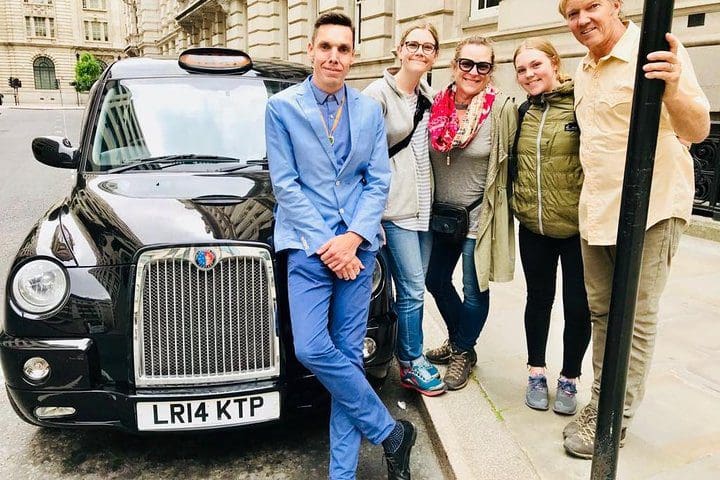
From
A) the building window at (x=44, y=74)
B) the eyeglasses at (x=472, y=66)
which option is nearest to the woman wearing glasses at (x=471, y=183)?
the eyeglasses at (x=472, y=66)

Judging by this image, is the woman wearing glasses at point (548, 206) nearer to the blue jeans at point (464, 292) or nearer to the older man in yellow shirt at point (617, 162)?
the older man in yellow shirt at point (617, 162)

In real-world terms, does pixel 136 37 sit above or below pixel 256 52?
above

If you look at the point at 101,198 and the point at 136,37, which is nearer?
the point at 101,198

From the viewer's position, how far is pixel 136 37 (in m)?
64.9

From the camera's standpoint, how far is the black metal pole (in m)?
1.97

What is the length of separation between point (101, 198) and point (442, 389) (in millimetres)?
2217

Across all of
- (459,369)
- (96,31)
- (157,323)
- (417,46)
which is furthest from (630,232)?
(96,31)

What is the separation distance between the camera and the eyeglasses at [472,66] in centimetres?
324

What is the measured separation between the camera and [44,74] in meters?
85.5

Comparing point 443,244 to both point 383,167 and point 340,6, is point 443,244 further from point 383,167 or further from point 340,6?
point 340,6

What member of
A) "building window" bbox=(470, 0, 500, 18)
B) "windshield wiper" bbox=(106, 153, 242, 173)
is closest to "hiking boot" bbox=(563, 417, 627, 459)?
"windshield wiper" bbox=(106, 153, 242, 173)

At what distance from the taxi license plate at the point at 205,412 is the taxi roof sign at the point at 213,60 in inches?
97.8

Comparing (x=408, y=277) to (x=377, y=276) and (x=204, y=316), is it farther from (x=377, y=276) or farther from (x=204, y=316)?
(x=204, y=316)

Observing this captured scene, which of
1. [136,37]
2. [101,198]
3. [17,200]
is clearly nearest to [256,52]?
[17,200]
